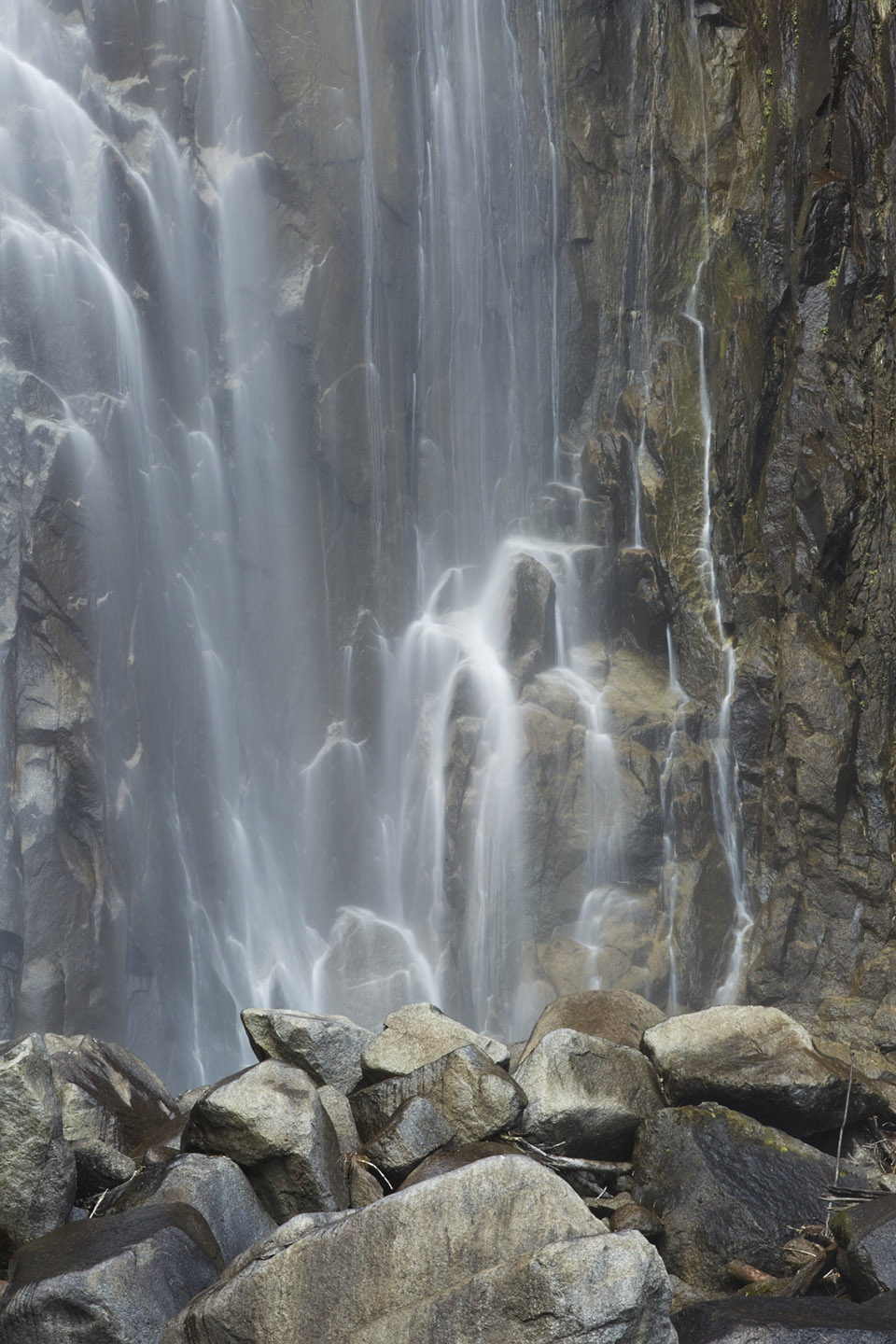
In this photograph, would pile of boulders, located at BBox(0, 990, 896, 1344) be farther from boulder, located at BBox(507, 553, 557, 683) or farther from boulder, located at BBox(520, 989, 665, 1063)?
boulder, located at BBox(507, 553, 557, 683)

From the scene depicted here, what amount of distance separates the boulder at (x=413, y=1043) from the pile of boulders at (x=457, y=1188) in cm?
3

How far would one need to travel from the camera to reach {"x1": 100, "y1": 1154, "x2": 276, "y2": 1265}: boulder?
7.03 meters

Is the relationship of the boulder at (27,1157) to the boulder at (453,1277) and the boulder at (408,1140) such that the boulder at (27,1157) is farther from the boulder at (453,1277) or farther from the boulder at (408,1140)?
the boulder at (408,1140)

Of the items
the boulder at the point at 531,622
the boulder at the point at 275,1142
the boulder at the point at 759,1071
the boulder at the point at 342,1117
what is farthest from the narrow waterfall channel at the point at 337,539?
the boulder at the point at 275,1142

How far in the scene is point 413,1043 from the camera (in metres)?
9.31

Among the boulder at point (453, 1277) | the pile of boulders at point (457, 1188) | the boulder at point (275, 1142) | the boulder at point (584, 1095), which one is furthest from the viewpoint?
the boulder at point (584, 1095)

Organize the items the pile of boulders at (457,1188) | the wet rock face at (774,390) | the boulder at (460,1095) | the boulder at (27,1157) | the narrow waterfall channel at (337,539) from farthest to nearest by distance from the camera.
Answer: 1. the narrow waterfall channel at (337,539)
2. the wet rock face at (774,390)
3. the boulder at (460,1095)
4. the boulder at (27,1157)
5. the pile of boulders at (457,1188)

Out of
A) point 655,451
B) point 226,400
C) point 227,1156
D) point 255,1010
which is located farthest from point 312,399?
point 227,1156

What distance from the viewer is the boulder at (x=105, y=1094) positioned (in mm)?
8711

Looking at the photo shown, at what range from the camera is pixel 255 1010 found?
932 centimetres

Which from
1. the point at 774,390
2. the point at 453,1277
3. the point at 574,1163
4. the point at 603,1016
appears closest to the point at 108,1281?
the point at 453,1277

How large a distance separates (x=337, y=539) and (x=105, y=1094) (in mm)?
13799

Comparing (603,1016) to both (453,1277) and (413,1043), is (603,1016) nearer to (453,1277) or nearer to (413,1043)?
(413,1043)

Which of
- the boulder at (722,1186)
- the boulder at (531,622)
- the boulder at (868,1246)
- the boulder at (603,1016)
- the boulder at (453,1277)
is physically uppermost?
the boulder at (531,622)
